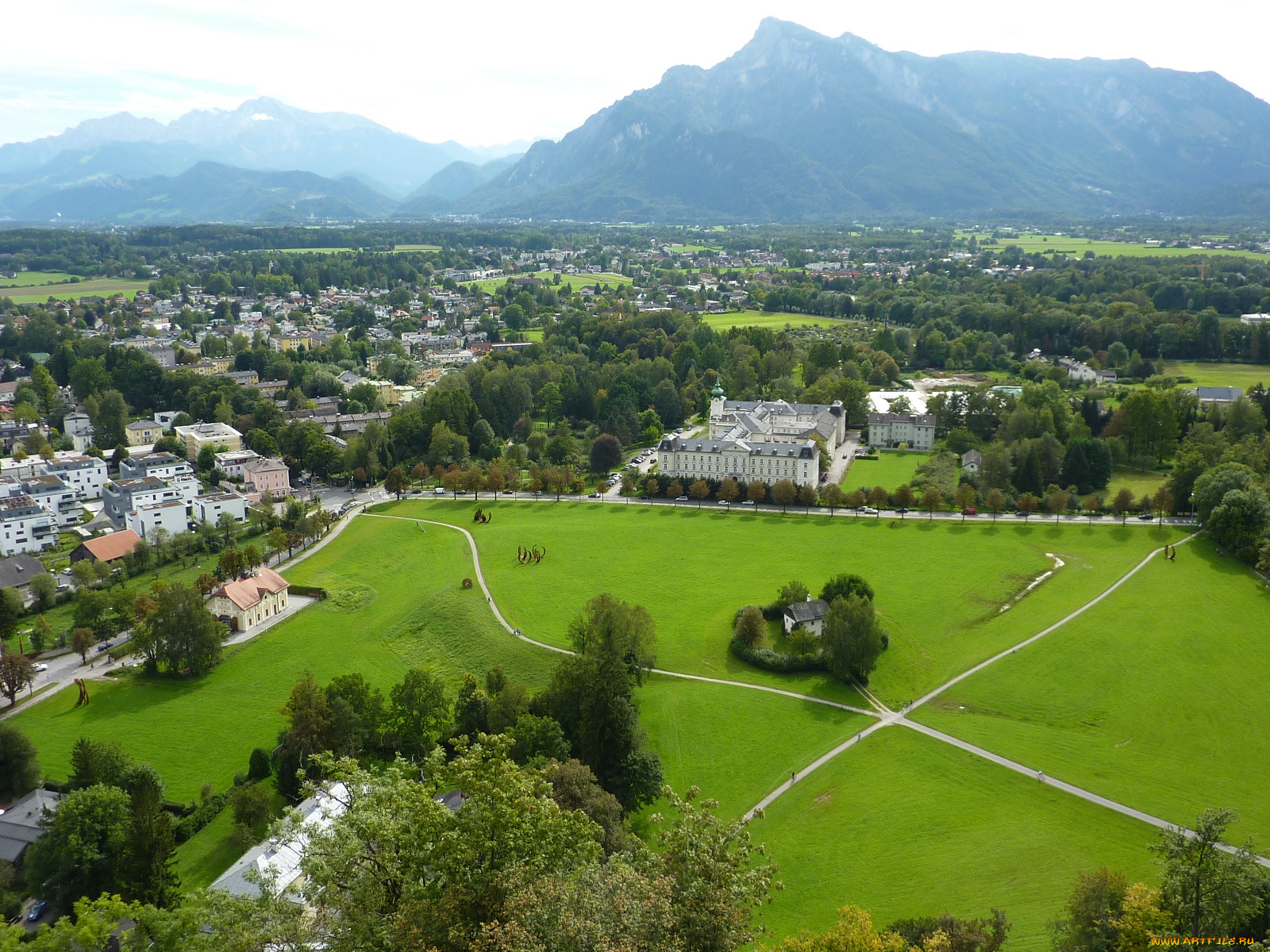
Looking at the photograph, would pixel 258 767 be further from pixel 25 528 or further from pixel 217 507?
pixel 25 528

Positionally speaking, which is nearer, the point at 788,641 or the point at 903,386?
the point at 788,641

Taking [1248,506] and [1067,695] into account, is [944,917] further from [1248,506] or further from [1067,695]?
[1248,506]

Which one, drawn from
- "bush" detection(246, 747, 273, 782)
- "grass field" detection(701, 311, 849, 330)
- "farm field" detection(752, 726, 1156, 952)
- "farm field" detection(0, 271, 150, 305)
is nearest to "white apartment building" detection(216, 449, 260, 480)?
"bush" detection(246, 747, 273, 782)

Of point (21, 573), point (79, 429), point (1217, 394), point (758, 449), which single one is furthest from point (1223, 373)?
point (79, 429)

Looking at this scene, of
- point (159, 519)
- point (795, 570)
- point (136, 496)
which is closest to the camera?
point (795, 570)

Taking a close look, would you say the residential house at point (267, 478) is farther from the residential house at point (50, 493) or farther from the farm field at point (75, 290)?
the farm field at point (75, 290)

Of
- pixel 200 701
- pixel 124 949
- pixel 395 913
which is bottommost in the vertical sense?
pixel 200 701

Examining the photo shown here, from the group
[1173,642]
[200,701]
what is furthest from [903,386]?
[200,701]

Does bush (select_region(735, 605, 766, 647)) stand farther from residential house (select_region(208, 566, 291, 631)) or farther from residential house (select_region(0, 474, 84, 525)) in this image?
residential house (select_region(0, 474, 84, 525))
